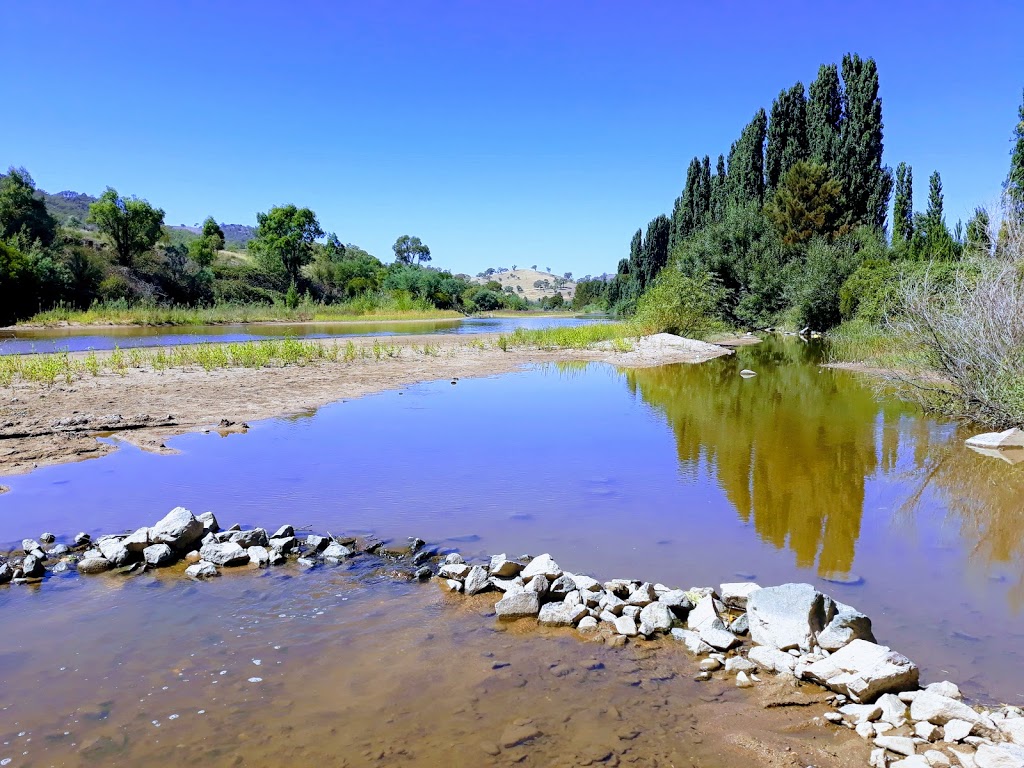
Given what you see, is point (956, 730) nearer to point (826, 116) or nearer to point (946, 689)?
point (946, 689)

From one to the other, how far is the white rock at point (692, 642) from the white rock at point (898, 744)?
1.03 meters

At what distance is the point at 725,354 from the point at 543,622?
2459 cm

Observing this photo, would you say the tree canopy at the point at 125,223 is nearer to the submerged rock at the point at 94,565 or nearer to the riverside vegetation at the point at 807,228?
the riverside vegetation at the point at 807,228

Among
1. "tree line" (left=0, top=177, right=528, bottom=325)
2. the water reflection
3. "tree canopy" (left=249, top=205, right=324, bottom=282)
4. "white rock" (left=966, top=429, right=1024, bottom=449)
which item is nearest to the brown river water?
the water reflection

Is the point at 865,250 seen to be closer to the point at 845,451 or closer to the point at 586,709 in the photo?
the point at 845,451

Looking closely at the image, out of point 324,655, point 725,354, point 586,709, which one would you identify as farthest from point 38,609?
point 725,354

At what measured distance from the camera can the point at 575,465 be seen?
28.5 feet

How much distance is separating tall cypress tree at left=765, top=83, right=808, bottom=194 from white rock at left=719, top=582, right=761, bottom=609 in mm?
44544

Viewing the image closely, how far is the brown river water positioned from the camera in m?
3.28

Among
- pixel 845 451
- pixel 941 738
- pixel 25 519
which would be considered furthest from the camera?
pixel 845 451

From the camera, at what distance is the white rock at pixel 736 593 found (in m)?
4.53

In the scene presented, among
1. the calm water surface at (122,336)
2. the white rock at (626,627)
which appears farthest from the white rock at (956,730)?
the calm water surface at (122,336)

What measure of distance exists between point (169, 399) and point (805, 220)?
3735 cm

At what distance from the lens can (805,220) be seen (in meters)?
39.7
